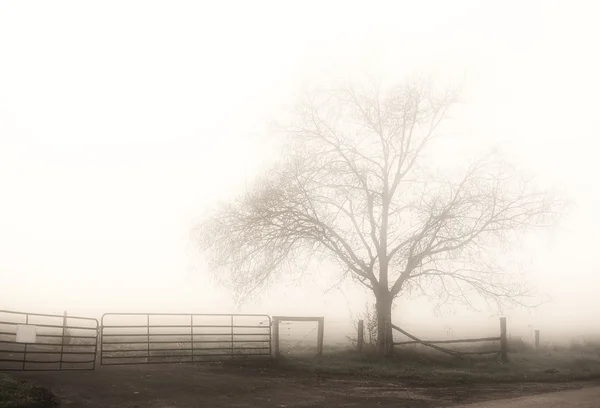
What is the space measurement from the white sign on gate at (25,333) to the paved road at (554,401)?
35.4 feet

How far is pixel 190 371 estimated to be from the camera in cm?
1612

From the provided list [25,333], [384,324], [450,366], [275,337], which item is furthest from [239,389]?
[450,366]

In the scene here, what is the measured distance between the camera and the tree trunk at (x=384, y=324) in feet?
64.0

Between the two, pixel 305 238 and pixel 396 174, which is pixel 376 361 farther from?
pixel 396 174

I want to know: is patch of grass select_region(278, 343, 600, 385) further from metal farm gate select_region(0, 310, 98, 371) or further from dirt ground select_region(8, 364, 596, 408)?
metal farm gate select_region(0, 310, 98, 371)

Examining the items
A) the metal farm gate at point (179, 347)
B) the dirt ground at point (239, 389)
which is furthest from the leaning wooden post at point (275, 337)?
the dirt ground at point (239, 389)

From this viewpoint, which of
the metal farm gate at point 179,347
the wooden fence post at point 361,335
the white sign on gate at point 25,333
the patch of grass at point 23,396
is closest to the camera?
the patch of grass at point 23,396

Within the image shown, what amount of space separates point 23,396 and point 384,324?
1279cm

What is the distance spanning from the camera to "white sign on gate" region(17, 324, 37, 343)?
44.2 ft

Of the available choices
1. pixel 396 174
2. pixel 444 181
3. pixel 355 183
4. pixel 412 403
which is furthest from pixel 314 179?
pixel 412 403

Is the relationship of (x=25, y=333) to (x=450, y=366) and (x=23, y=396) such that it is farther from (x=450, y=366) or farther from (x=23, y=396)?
(x=450, y=366)

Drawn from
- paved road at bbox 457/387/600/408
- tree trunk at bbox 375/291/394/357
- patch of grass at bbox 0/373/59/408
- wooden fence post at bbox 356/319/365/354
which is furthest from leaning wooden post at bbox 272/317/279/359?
patch of grass at bbox 0/373/59/408

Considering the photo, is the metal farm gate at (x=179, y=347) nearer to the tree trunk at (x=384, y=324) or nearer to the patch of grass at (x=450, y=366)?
the patch of grass at (x=450, y=366)

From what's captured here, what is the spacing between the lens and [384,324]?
19.7m
